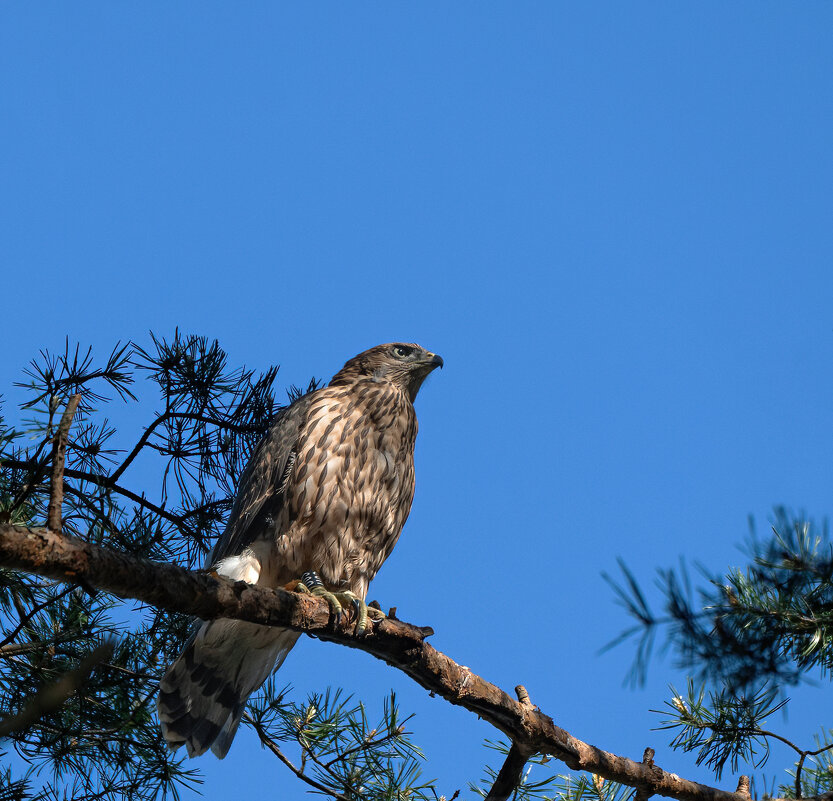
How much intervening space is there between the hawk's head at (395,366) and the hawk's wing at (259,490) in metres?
0.90

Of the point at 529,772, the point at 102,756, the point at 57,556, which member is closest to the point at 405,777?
the point at 529,772

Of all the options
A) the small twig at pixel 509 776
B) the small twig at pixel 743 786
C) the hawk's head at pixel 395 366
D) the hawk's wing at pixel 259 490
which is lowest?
the small twig at pixel 509 776

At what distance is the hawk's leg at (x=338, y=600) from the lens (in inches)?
129

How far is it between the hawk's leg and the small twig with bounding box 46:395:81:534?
1275 millimetres

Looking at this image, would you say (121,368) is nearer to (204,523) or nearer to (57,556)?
(204,523)

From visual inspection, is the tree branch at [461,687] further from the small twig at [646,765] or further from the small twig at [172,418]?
the small twig at [172,418]

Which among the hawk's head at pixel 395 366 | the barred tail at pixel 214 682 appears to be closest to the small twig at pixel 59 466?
the barred tail at pixel 214 682

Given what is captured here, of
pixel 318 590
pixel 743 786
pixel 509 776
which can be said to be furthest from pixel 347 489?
pixel 743 786

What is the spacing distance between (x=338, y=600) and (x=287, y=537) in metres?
0.59

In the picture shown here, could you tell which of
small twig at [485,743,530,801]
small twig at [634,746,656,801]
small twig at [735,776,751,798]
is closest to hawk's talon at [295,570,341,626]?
small twig at [485,743,530,801]

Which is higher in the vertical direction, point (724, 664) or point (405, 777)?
point (724, 664)

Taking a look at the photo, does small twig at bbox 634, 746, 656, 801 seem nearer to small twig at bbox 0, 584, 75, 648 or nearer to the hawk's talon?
the hawk's talon

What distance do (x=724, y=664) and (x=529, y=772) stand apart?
877mm

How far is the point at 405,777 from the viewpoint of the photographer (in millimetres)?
3645
